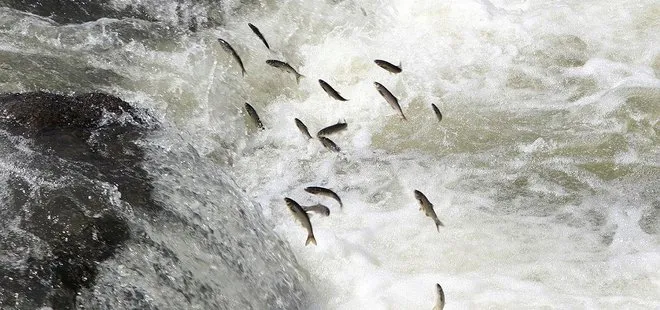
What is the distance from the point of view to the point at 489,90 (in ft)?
20.6

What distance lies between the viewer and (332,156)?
18.4 ft

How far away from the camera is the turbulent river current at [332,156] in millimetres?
3541

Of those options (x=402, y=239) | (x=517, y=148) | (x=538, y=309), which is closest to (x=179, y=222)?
(x=402, y=239)

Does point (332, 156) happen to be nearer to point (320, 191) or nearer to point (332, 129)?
point (332, 129)

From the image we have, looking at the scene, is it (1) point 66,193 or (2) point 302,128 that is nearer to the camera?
(1) point 66,193

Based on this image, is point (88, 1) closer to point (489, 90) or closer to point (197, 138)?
point (197, 138)

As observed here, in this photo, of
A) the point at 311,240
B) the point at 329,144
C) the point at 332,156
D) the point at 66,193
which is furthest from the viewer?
the point at 332,156

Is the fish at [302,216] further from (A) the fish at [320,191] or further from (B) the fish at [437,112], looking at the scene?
(B) the fish at [437,112]

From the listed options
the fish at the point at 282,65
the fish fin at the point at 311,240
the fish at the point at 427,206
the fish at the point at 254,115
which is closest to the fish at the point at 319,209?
the fish fin at the point at 311,240

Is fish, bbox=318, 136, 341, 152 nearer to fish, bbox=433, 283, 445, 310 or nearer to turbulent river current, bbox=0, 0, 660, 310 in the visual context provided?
turbulent river current, bbox=0, 0, 660, 310

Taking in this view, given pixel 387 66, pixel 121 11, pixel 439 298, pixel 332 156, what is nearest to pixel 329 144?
pixel 332 156

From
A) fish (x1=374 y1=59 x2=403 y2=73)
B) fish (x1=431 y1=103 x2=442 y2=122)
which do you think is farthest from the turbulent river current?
fish (x1=374 y1=59 x2=403 y2=73)

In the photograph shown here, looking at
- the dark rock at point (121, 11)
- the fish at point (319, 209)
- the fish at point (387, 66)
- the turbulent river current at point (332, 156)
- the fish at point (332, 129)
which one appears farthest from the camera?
the dark rock at point (121, 11)

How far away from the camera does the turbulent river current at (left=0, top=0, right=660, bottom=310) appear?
3541mm
